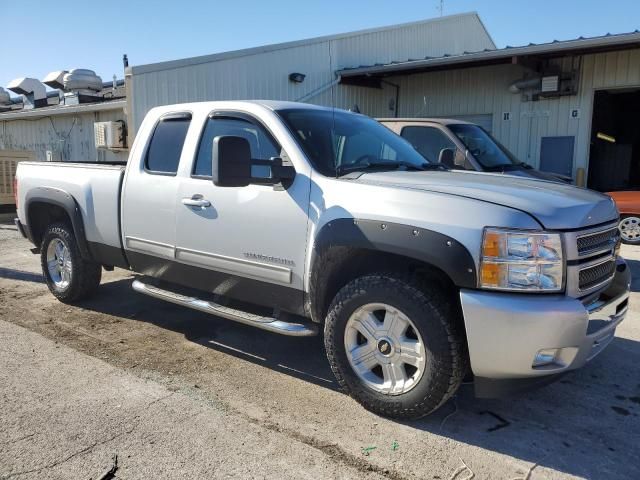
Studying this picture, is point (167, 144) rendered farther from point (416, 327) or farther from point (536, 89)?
point (536, 89)

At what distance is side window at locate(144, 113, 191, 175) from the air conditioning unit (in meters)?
8.83

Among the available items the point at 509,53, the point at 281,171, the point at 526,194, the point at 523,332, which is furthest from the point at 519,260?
the point at 509,53

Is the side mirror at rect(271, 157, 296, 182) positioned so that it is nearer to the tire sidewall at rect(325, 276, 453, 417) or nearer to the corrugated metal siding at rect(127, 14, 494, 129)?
the tire sidewall at rect(325, 276, 453, 417)

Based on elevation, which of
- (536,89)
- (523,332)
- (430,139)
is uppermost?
(536,89)

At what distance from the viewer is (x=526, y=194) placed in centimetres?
333

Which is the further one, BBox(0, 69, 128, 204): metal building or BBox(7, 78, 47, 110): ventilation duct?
BBox(7, 78, 47, 110): ventilation duct

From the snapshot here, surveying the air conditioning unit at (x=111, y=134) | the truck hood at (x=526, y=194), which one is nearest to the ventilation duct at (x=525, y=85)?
the air conditioning unit at (x=111, y=134)

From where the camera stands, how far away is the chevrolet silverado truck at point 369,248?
300 cm

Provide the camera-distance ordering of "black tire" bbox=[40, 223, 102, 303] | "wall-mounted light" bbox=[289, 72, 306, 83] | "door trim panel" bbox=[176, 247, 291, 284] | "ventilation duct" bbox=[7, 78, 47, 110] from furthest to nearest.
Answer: "ventilation duct" bbox=[7, 78, 47, 110] → "wall-mounted light" bbox=[289, 72, 306, 83] → "black tire" bbox=[40, 223, 102, 303] → "door trim panel" bbox=[176, 247, 291, 284]

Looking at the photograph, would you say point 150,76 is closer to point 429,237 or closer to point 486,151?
point 486,151

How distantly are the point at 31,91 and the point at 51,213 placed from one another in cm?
1655

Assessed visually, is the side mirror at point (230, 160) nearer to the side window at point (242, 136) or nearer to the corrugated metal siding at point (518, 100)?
the side window at point (242, 136)

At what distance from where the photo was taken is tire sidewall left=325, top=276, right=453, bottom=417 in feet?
10.4

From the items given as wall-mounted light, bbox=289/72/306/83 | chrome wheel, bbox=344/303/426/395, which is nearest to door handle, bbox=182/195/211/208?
chrome wheel, bbox=344/303/426/395
